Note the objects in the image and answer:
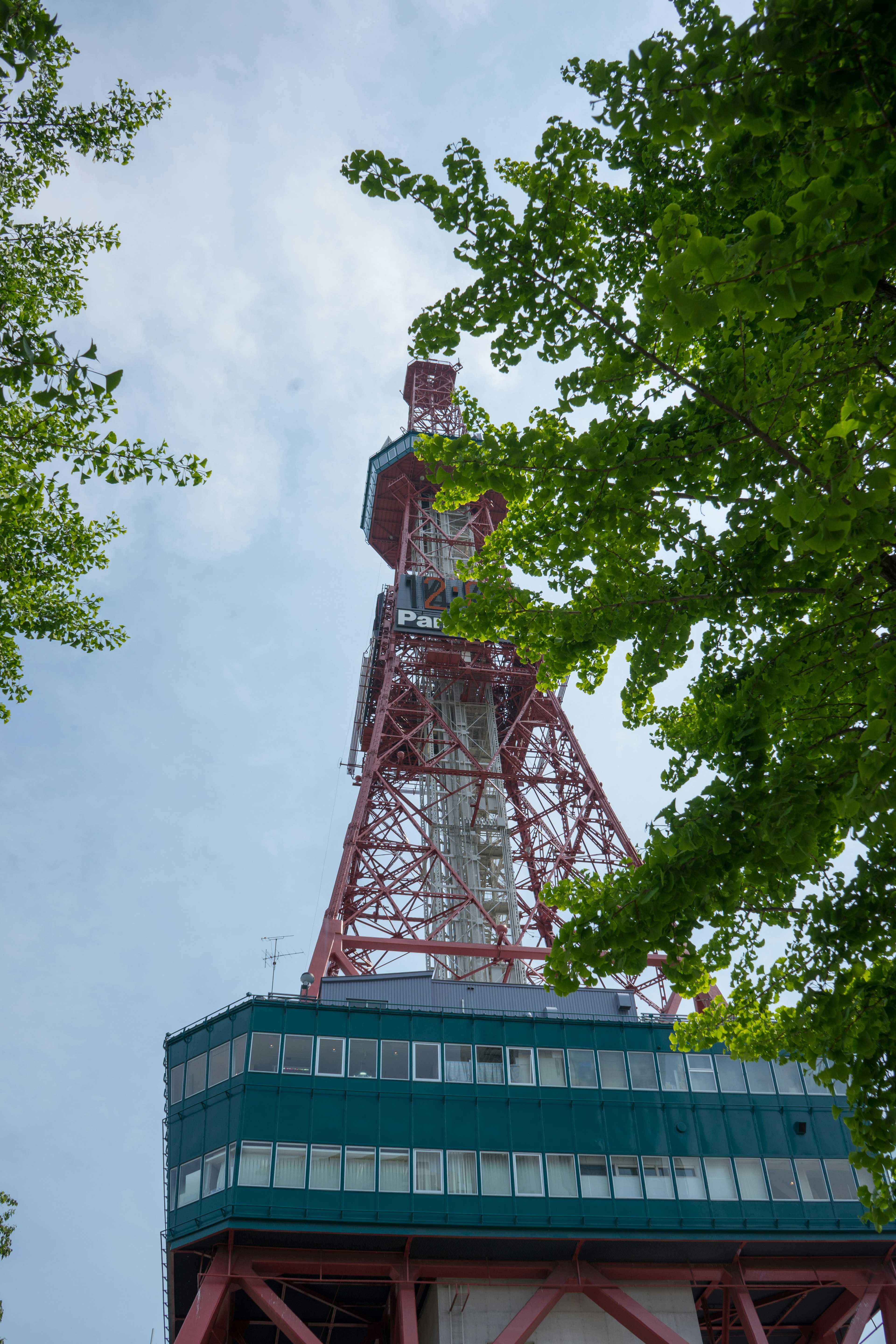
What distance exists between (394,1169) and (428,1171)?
2.74 ft

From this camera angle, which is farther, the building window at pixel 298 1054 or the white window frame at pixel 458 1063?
the white window frame at pixel 458 1063

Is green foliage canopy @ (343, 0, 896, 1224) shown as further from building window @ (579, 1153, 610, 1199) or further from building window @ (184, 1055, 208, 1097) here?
building window @ (184, 1055, 208, 1097)

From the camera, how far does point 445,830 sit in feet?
131

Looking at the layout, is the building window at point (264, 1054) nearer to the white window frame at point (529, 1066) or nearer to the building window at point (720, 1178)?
the white window frame at point (529, 1066)

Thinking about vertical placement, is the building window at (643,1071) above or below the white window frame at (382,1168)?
above

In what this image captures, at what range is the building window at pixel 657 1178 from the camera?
976 inches

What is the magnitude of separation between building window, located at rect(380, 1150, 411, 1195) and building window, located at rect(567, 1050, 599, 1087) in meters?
4.79

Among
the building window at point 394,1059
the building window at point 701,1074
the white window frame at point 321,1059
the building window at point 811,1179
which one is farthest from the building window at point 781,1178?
the white window frame at point 321,1059

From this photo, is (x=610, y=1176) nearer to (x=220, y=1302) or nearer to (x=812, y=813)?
(x=220, y=1302)

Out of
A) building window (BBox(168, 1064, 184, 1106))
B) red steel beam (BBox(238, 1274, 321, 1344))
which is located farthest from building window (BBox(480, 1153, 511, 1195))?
building window (BBox(168, 1064, 184, 1106))

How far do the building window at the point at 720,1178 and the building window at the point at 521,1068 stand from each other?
16.0 feet

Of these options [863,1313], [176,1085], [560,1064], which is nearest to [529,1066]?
Result: [560,1064]

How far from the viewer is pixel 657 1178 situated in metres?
25.0

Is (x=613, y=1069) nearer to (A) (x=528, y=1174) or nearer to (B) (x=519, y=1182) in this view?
(A) (x=528, y=1174)
